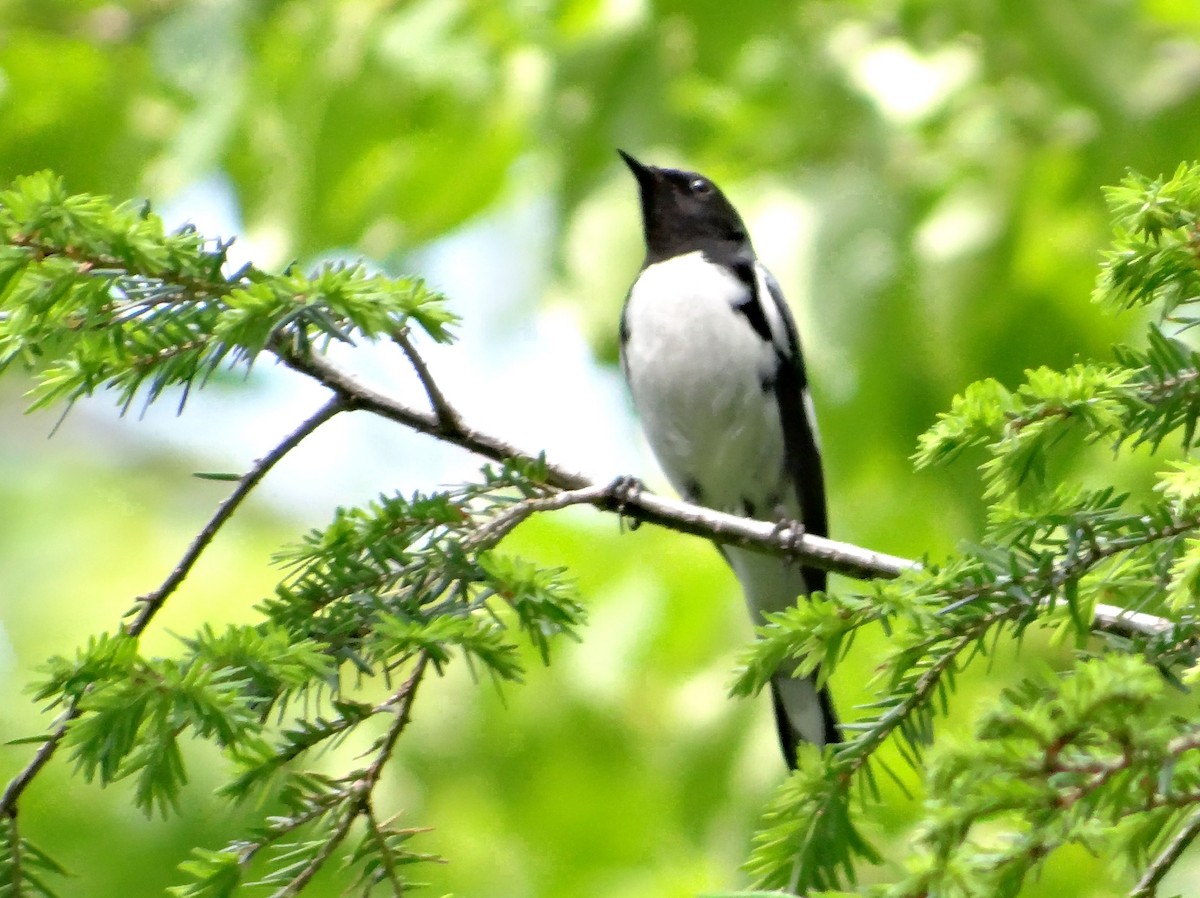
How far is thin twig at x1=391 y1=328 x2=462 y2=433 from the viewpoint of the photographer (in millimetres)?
1422

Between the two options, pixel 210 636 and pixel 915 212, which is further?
pixel 915 212

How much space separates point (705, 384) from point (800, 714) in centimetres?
82

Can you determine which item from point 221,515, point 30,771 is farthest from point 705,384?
point 30,771

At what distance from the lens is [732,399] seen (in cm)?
318

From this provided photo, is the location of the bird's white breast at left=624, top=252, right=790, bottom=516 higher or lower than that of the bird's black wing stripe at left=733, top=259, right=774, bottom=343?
lower

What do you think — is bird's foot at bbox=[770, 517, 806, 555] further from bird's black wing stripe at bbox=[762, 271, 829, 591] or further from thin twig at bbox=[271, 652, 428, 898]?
bird's black wing stripe at bbox=[762, 271, 829, 591]

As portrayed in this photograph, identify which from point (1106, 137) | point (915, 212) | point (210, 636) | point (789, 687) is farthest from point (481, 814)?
point (210, 636)

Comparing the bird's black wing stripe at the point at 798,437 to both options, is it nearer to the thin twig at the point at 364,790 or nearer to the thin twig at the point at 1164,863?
the thin twig at the point at 364,790

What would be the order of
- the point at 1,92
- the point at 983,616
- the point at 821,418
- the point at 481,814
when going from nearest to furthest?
the point at 983,616 → the point at 821,418 → the point at 1,92 → the point at 481,814

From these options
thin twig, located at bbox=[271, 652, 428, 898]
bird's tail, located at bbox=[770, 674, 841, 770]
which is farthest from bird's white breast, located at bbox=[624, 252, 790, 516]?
thin twig, located at bbox=[271, 652, 428, 898]

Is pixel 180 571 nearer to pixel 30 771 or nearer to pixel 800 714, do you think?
pixel 30 771

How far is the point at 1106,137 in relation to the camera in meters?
2.82

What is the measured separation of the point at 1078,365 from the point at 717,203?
275 cm

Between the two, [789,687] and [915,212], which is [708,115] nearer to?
[915,212]
